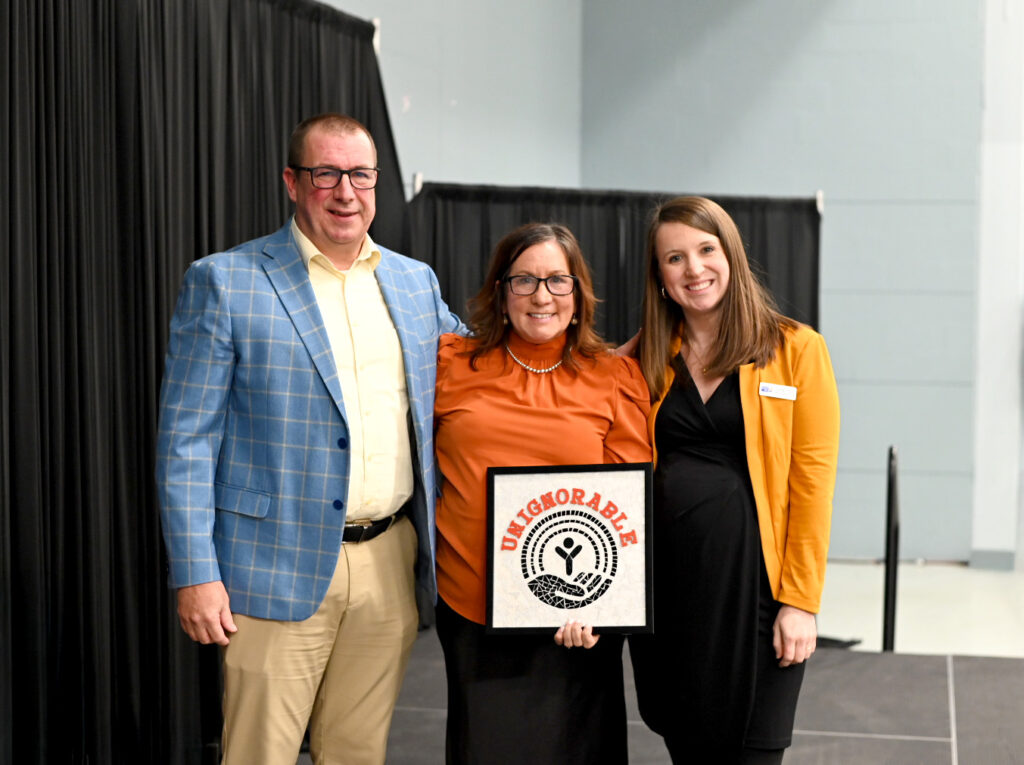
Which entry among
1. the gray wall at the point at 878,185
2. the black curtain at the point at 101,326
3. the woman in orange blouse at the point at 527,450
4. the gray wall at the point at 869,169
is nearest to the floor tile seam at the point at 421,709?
the black curtain at the point at 101,326

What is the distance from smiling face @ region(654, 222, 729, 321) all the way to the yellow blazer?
6.7 inches

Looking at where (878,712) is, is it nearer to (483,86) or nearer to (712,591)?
(712,591)

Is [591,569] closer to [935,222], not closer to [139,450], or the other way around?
[139,450]

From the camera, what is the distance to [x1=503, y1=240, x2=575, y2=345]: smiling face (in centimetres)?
227

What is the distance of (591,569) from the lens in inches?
87.4

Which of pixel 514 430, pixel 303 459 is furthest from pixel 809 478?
pixel 303 459

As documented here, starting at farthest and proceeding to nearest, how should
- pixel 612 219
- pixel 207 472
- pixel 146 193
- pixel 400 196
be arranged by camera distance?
pixel 612 219
pixel 400 196
pixel 146 193
pixel 207 472

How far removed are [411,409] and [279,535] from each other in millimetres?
366

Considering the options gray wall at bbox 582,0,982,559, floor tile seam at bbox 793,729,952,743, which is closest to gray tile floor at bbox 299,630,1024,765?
floor tile seam at bbox 793,729,952,743

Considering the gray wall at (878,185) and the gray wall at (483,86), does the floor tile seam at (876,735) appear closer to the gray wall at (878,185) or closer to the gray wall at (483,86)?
the gray wall at (483,86)

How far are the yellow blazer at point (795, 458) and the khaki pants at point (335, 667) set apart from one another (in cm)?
76

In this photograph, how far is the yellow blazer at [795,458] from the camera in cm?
224

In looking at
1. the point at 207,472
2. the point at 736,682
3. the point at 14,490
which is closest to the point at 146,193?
the point at 14,490

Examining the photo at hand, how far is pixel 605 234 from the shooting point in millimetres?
5660
